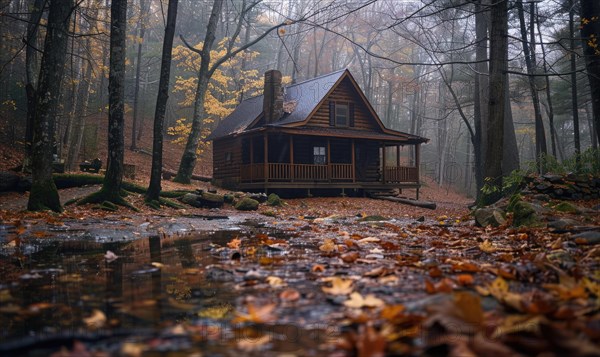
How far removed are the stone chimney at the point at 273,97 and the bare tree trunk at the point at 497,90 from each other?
15.7 m

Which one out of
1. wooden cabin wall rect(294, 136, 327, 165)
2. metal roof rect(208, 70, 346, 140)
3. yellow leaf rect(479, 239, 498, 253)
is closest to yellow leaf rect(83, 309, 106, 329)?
yellow leaf rect(479, 239, 498, 253)

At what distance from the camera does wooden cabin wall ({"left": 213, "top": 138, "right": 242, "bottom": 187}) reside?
26.2 m

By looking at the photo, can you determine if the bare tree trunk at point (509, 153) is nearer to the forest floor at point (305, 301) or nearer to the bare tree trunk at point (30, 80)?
the forest floor at point (305, 301)

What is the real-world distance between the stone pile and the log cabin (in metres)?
12.5

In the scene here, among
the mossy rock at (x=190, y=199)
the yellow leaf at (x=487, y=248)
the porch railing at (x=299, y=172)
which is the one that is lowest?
the mossy rock at (x=190, y=199)

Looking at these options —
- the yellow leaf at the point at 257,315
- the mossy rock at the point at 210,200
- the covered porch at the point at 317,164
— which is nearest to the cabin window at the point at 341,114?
the covered porch at the point at 317,164

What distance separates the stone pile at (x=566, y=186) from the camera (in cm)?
1143

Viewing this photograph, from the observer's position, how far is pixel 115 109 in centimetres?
1158

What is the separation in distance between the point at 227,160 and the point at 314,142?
580 cm

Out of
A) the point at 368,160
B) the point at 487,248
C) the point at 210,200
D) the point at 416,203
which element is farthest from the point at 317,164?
the point at 487,248

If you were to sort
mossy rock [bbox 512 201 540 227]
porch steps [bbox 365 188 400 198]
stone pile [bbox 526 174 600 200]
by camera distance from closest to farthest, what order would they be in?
mossy rock [bbox 512 201 540 227] < stone pile [bbox 526 174 600 200] < porch steps [bbox 365 188 400 198]

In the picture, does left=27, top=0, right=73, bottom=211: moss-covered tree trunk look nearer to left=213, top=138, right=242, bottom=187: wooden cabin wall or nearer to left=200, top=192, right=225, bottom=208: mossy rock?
left=200, top=192, right=225, bottom=208: mossy rock

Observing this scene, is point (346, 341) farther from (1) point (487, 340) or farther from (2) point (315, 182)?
(2) point (315, 182)

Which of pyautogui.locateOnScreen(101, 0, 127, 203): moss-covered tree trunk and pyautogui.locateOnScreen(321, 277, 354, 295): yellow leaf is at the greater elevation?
pyautogui.locateOnScreen(101, 0, 127, 203): moss-covered tree trunk
